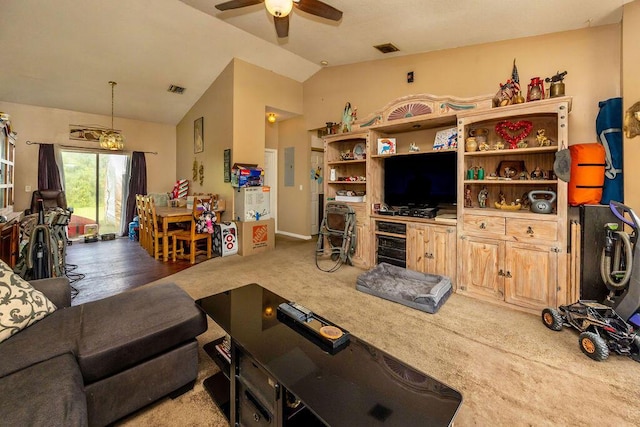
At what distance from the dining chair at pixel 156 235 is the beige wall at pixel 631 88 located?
5.59 m

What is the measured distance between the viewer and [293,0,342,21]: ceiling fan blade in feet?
8.77

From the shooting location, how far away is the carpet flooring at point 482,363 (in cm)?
150

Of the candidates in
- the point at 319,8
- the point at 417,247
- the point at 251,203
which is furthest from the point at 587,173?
the point at 251,203

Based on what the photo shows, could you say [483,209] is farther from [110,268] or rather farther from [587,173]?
[110,268]

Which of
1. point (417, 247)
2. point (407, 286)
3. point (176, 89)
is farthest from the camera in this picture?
point (176, 89)

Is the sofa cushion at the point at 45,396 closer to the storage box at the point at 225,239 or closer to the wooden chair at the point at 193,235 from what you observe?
the wooden chair at the point at 193,235

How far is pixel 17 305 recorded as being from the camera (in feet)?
4.73

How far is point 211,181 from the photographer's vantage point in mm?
5688

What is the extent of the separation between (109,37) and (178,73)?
117cm

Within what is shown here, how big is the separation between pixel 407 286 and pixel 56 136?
292 inches

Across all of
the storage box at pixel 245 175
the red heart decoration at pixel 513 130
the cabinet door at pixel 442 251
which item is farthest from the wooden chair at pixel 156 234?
the red heart decoration at pixel 513 130

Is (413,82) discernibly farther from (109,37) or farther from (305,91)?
(109,37)

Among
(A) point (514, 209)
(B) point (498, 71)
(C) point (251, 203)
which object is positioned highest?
(B) point (498, 71)

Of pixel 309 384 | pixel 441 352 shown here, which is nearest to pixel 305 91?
pixel 441 352
